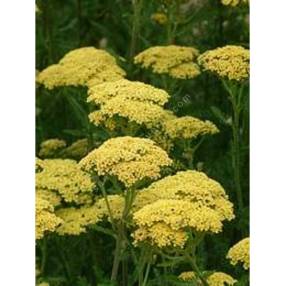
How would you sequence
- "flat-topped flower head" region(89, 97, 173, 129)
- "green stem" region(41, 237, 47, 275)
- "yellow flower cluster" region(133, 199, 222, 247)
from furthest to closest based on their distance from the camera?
"green stem" region(41, 237, 47, 275), "flat-topped flower head" region(89, 97, 173, 129), "yellow flower cluster" region(133, 199, 222, 247)

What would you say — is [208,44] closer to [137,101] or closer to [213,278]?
[137,101]

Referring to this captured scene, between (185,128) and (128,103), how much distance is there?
59 centimetres

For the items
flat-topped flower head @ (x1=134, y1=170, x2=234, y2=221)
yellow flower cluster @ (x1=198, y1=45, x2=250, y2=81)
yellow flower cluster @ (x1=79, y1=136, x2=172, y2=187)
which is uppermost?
yellow flower cluster @ (x1=198, y1=45, x2=250, y2=81)

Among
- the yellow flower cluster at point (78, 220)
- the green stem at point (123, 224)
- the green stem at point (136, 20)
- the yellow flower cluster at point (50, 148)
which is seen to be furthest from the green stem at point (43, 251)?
the green stem at point (136, 20)

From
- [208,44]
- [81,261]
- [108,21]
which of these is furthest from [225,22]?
[81,261]

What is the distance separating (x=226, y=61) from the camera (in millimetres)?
4367

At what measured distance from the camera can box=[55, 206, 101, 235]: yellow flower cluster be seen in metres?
4.11

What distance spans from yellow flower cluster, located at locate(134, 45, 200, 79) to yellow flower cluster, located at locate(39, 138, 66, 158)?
616 millimetres

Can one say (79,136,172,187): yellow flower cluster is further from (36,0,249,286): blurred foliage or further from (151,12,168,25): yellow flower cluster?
(151,12,168,25): yellow flower cluster

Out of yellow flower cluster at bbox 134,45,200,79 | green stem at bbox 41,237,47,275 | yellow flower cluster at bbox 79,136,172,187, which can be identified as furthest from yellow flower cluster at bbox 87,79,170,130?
yellow flower cluster at bbox 134,45,200,79

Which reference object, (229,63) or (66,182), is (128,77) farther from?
(66,182)

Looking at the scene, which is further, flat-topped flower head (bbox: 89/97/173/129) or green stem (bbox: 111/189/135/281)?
flat-topped flower head (bbox: 89/97/173/129)

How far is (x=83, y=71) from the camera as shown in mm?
4660

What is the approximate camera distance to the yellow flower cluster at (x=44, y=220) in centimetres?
378
